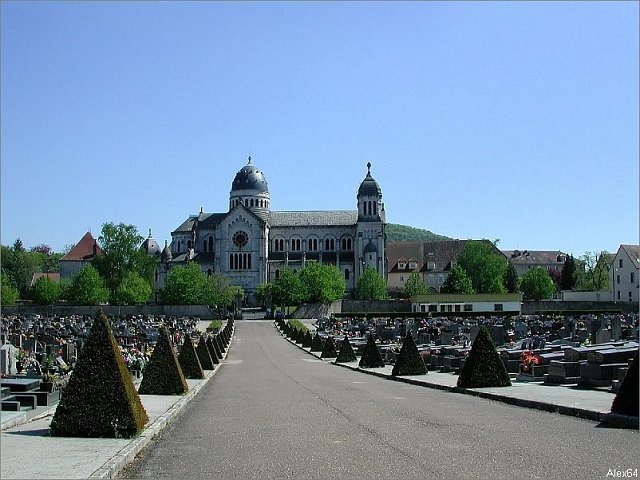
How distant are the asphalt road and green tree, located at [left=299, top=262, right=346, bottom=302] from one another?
92991 mm

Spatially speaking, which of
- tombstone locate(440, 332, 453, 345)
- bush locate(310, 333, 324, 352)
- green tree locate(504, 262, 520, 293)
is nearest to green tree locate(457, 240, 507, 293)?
green tree locate(504, 262, 520, 293)

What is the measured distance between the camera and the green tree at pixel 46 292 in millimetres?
119188

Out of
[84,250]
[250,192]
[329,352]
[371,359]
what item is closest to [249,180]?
[250,192]

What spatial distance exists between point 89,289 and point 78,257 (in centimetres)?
3831

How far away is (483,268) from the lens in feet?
409

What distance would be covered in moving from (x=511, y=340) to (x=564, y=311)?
167 ft

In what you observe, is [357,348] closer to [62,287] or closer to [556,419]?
[556,419]

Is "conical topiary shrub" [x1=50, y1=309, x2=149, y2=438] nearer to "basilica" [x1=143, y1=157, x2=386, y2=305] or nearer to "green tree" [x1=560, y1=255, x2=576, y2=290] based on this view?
"basilica" [x1=143, y1=157, x2=386, y2=305]

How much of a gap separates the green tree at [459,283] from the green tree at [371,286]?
927cm

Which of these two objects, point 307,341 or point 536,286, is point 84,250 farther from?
point 307,341

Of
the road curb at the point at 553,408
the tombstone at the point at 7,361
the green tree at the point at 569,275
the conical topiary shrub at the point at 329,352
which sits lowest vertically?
the conical topiary shrub at the point at 329,352

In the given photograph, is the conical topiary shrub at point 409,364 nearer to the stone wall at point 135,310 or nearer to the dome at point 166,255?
the stone wall at point 135,310

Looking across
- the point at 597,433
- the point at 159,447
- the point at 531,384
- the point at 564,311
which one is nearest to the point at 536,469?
the point at 597,433

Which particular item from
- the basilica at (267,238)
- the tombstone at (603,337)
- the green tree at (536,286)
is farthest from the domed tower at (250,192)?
the tombstone at (603,337)
